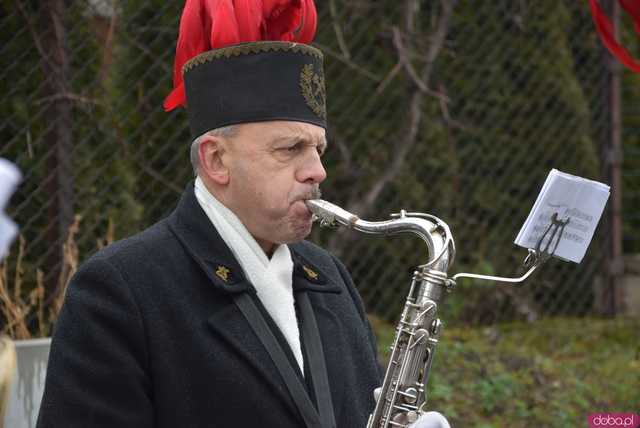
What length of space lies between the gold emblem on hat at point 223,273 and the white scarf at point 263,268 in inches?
2.5

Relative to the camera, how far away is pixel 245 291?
248 cm

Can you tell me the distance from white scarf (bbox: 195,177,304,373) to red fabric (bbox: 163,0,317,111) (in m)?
0.36

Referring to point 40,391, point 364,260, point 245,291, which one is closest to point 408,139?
point 364,260

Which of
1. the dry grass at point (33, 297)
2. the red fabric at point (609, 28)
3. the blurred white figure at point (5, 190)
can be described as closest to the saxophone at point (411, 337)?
the red fabric at point (609, 28)

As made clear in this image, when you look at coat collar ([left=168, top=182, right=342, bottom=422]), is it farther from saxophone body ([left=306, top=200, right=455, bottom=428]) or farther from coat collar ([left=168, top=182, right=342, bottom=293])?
saxophone body ([left=306, top=200, right=455, bottom=428])

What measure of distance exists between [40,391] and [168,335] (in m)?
1.10

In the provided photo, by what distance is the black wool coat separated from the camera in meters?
2.26

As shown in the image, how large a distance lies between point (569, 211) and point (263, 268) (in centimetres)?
72

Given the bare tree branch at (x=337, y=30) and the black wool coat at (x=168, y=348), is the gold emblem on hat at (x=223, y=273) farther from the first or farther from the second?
the bare tree branch at (x=337, y=30)

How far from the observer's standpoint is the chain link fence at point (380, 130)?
4477 millimetres

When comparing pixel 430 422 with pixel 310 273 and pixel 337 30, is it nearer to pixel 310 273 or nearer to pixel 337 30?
pixel 310 273

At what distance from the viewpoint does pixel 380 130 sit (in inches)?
236

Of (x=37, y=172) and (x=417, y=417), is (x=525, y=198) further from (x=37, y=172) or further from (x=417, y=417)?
(x=417, y=417)

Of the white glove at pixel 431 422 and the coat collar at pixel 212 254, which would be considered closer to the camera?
the white glove at pixel 431 422
